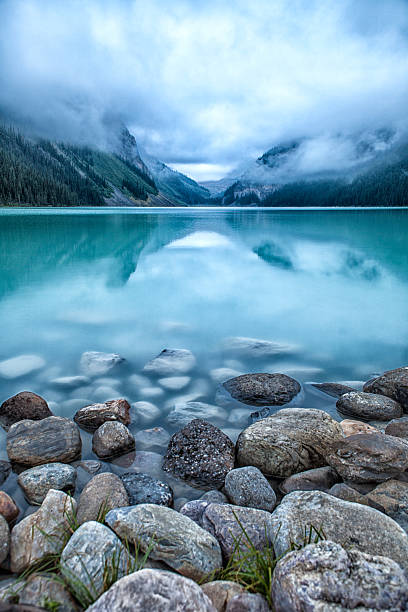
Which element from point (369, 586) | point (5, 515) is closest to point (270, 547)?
point (369, 586)

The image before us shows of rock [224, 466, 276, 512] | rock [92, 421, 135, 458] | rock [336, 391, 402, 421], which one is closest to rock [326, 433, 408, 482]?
rock [224, 466, 276, 512]

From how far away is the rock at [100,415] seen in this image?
18.2ft

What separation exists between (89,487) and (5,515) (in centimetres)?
80

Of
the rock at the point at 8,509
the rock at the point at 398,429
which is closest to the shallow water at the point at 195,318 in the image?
the rock at the point at 398,429

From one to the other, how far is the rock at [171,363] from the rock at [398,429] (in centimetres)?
382

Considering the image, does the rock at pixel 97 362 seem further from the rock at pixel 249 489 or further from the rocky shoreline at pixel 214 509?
the rock at pixel 249 489

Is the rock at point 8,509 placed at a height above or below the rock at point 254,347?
above

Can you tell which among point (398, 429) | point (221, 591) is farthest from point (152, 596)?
point (398, 429)

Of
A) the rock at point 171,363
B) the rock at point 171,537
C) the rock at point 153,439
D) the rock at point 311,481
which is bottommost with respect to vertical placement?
the rock at point 153,439

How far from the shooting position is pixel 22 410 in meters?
5.58

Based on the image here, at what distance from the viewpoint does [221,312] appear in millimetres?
12398

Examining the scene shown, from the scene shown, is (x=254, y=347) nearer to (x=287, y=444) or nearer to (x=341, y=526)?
(x=287, y=444)

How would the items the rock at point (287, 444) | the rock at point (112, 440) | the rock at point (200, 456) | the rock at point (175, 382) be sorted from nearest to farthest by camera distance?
the rock at point (200, 456) < the rock at point (287, 444) < the rock at point (112, 440) < the rock at point (175, 382)

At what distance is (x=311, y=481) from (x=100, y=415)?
124 inches
